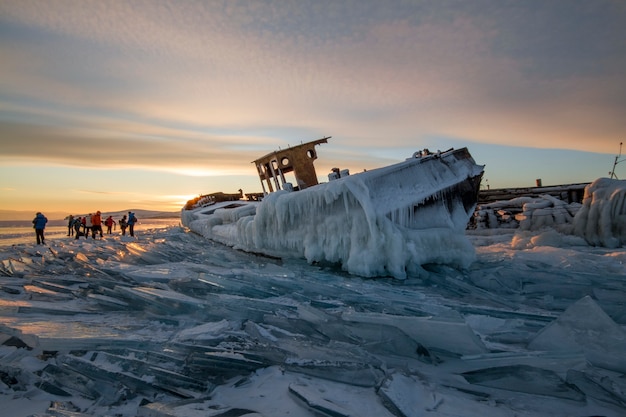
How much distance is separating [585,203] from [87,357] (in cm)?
1478

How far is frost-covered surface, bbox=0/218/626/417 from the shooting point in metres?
2.07

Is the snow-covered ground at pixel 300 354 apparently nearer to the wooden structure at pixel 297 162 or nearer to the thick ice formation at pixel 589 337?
the thick ice formation at pixel 589 337

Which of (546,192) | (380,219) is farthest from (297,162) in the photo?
(546,192)

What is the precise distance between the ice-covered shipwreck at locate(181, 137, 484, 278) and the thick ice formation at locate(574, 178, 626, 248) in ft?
17.6

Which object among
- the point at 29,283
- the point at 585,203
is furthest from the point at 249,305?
the point at 585,203

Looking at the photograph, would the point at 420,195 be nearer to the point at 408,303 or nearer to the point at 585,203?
the point at 408,303

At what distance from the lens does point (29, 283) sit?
202 inches

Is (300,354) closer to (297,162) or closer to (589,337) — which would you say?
(589,337)

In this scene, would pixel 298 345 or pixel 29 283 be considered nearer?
pixel 298 345

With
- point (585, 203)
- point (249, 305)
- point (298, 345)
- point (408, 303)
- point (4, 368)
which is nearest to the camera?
point (4, 368)

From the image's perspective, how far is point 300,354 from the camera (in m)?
2.67

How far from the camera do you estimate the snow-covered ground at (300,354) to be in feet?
6.80

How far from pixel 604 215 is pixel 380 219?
31.4 ft

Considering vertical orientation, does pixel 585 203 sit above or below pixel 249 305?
above
